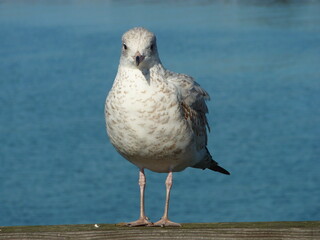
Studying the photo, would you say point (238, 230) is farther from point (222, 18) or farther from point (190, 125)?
→ point (222, 18)

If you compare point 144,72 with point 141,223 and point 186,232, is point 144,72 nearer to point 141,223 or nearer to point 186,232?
point 141,223

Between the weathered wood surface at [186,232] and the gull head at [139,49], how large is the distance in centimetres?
97

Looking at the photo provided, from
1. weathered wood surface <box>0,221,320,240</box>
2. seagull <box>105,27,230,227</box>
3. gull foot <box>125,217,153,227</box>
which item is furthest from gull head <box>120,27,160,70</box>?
weathered wood surface <box>0,221,320,240</box>

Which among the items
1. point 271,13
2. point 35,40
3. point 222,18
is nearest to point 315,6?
point 271,13

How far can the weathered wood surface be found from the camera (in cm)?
354

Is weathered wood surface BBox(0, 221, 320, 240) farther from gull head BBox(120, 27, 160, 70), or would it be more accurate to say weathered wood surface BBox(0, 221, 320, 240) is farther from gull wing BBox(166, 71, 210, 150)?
gull wing BBox(166, 71, 210, 150)

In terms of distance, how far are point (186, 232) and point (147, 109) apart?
883 mm

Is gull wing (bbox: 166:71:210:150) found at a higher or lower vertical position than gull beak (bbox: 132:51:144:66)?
lower

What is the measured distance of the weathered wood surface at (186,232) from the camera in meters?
3.54

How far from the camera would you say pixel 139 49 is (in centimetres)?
436

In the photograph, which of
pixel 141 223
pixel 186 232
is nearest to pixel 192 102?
pixel 141 223

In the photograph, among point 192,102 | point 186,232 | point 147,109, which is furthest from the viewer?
point 192,102

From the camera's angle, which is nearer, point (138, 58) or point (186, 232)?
point (186, 232)

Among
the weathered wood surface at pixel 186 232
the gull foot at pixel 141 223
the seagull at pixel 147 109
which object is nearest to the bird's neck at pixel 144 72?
the seagull at pixel 147 109
